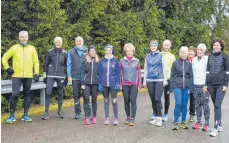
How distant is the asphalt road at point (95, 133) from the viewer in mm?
6957

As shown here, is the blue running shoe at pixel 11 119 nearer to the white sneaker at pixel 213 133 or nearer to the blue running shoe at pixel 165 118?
the blue running shoe at pixel 165 118

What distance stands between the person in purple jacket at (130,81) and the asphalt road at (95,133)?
368mm

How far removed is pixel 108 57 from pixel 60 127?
6.43ft

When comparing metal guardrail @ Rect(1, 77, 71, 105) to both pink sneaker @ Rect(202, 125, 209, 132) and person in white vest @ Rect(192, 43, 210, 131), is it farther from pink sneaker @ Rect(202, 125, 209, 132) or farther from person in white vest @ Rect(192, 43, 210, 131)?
pink sneaker @ Rect(202, 125, 209, 132)

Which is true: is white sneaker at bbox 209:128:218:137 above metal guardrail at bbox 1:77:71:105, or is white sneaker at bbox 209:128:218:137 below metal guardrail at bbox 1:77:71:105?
below

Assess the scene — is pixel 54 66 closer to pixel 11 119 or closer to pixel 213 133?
pixel 11 119

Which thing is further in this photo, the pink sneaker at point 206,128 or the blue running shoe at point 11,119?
the blue running shoe at point 11,119

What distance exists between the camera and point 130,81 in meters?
8.35

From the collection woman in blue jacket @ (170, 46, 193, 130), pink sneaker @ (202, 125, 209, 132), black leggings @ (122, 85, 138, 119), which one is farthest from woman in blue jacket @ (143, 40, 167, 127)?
pink sneaker @ (202, 125, 209, 132)

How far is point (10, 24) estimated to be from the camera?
32.6ft

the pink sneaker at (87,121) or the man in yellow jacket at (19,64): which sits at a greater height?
Answer: the man in yellow jacket at (19,64)

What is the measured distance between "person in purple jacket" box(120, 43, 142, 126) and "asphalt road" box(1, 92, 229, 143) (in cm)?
37

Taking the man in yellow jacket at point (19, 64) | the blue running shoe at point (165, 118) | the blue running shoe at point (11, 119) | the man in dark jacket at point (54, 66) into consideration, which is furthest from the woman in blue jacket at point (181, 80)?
the blue running shoe at point (11, 119)

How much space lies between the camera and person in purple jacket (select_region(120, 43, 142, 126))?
8367mm
